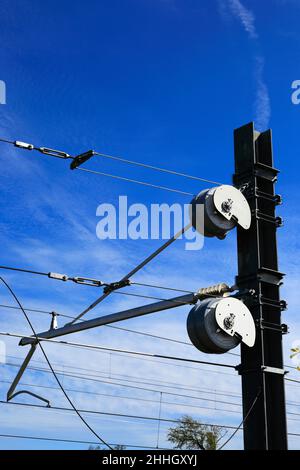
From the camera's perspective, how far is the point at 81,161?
12.0 meters

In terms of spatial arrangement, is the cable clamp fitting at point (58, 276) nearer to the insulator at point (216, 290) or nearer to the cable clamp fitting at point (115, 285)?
the cable clamp fitting at point (115, 285)

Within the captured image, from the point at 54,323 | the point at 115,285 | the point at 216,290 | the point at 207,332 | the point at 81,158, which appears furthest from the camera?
the point at 54,323

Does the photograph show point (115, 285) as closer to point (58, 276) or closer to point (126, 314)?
point (126, 314)

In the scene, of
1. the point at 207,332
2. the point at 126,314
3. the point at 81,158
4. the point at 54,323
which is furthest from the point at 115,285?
the point at 81,158

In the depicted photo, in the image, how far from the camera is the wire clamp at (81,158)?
39.2 feet

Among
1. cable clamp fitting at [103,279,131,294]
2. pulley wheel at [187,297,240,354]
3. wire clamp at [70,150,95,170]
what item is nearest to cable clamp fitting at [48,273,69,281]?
cable clamp fitting at [103,279,131,294]

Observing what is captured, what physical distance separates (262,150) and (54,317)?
539cm

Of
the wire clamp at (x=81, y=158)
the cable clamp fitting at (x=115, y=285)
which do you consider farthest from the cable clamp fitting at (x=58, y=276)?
the wire clamp at (x=81, y=158)

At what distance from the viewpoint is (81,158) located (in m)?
12.0

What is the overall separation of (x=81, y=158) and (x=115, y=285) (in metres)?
2.45

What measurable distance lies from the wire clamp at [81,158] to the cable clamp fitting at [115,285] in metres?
2.27

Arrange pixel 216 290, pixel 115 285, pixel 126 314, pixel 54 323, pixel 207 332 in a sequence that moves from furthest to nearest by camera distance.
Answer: pixel 54 323 → pixel 115 285 → pixel 126 314 → pixel 216 290 → pixel 207 332
